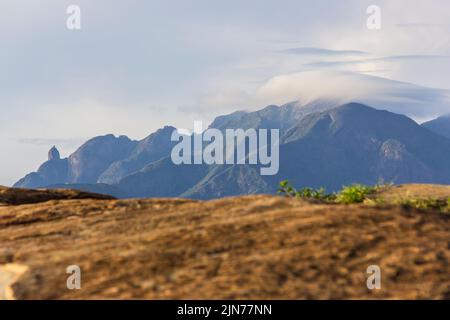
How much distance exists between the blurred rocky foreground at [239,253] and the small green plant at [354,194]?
14.8 feet

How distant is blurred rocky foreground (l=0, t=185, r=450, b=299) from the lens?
10.4 m

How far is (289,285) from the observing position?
1023 centimetres

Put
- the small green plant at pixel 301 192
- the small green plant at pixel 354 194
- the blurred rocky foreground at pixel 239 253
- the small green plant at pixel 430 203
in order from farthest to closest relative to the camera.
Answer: the small green plant at pixel 301 192
the small green plant at pixel 354 194
the small green plant at pixel 430 203
the blurred rocky foreground at pixel 239 253

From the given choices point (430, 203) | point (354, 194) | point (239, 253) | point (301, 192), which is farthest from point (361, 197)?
point (239, 253)

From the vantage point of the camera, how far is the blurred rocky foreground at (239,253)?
10.4 metres

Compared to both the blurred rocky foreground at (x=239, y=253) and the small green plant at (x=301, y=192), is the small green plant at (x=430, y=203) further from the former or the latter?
the blurred rocky foreground at (x=239, y=253)

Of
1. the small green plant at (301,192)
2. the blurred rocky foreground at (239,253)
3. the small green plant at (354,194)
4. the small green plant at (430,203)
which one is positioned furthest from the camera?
the small green plant at (301,192)

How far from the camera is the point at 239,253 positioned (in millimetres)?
11359

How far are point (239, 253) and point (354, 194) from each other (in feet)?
26.0

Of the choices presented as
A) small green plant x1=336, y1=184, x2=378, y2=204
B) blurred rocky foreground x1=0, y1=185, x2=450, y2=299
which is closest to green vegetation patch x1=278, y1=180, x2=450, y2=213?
small green plant x1=336, y1=184, x2=378, y2=204

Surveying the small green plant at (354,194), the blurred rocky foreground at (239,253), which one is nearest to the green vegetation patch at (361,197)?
the small green plant at (354,194)
